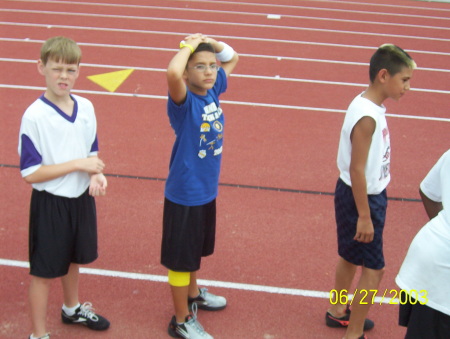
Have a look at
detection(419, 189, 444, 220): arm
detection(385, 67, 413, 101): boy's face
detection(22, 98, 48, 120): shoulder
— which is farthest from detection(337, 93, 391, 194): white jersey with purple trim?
detection(22, 98, 48, 120): shoulder

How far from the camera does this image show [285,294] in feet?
12.3

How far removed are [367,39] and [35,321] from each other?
10175mm

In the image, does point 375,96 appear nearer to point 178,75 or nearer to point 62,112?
point 178,75

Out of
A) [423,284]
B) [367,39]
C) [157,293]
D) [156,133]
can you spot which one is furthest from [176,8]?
[423,284]

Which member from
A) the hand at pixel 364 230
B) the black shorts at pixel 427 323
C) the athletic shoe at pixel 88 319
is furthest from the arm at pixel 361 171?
the athletic shoe at pixel 88 319

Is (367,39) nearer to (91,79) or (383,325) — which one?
(91,79)

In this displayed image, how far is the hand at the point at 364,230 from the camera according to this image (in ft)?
9.70

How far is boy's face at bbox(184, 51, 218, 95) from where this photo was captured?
2951 mm

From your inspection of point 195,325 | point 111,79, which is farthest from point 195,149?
point 111,79

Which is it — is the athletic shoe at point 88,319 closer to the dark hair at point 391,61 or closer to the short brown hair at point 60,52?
the short brown hair at point 60,52

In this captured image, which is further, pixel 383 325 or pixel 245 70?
pixel 245 70

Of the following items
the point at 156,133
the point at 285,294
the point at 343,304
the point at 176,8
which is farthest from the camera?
the point at 176,8

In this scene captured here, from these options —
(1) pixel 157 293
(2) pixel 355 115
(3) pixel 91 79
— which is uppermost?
(2) pixel 355 115
